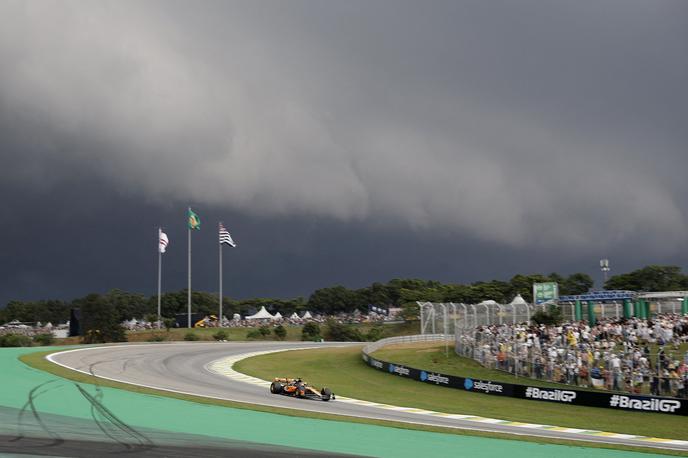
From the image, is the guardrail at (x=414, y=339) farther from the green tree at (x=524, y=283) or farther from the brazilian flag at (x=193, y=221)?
the green tree at (x=524, y=283)

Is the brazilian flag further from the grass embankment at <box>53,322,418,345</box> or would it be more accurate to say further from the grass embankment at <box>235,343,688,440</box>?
the grass embankment at <box>235,343,688,440</box>

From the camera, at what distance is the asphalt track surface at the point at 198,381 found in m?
22.3

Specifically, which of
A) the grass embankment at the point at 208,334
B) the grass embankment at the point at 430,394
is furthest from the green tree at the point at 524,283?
the grass embankment at the point at 430,394

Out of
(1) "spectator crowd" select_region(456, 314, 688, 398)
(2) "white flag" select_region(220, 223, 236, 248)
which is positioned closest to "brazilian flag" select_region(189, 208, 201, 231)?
(2) "white flag" select_region(220, 223, 236, 248)

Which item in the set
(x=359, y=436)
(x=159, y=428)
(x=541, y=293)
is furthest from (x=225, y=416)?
(x=541, y=293)

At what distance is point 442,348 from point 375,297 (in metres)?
151

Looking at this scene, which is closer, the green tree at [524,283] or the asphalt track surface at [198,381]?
the asphalt track surface at [198,381]

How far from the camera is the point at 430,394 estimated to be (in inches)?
1203

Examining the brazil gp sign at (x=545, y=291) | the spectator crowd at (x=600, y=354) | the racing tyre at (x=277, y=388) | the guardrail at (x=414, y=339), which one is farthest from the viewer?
the brazil gp sign at (x=545, y=291)

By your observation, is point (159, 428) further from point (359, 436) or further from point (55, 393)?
point (55, 393)

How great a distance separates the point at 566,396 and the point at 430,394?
605 centimetres

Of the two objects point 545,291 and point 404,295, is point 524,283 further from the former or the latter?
point 545,291

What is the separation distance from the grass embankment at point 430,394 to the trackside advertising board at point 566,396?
0.34 meters

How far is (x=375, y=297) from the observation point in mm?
196625
